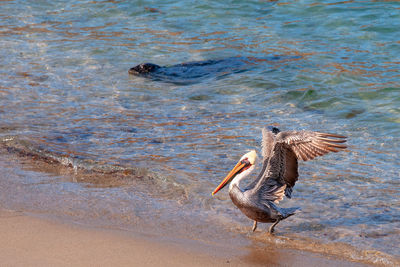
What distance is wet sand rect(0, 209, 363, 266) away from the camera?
3855 mm

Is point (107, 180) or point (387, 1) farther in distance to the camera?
point (387, 1)

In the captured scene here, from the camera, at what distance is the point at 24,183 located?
5.27 m

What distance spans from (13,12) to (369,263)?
37.4 ft

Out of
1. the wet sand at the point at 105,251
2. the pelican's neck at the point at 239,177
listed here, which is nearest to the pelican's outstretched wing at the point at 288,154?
the pelican's neck at the point at 239,177

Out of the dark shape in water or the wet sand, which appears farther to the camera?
the dark shape in water

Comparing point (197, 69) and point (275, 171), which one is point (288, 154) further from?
point (197, 69)

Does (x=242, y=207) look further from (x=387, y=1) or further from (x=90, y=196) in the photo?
(x=387, y=1)

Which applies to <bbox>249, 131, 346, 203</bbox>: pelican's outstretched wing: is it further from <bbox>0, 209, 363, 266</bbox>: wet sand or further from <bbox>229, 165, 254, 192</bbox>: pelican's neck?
<bbox>0, 209, 363, 266</bbox>: wet sand

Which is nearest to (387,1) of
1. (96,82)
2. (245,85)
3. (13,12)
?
(245,85)

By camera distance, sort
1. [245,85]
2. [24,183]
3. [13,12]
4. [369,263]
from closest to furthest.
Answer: [369,263], [24,183], [245,85], [13,12]

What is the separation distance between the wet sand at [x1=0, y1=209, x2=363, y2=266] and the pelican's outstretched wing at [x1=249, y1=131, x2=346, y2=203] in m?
0.70

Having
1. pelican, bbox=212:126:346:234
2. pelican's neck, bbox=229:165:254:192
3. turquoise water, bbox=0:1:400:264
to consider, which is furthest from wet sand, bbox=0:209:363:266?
pelican's neck, bbox=229:165:254:192

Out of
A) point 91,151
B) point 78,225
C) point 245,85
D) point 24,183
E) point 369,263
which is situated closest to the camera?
point 369,263

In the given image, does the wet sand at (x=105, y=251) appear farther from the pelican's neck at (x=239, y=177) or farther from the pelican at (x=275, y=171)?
the pelican's neck at (x=239, y=177)
